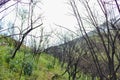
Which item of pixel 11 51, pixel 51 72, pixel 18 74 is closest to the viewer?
pixel 18 74

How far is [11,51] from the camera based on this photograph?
3262 cm

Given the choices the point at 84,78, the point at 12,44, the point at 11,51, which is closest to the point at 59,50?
the point at 84,78

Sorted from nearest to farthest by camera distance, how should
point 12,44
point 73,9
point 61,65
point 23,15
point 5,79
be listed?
point 73,9 < point 5,79 < point 23,15 < point 12,44 < point 61,65

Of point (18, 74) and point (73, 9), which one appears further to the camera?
point (18, 74)

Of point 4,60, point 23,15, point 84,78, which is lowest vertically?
point 84,78

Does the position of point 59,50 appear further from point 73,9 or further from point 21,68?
point 73,9

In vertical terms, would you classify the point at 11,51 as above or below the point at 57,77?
above

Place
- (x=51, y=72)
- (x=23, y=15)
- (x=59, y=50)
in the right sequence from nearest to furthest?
1. (x=23, y=15)
2. (x=51, y=72)
3. (x=59, y=50)

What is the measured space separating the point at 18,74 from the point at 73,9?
64.8ft

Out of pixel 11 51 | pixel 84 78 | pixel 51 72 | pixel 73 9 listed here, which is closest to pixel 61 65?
pixel 84 78

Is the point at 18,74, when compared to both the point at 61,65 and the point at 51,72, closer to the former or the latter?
the point at 51,72

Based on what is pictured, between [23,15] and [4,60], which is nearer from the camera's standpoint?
[4,60]

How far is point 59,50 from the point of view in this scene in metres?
58.8

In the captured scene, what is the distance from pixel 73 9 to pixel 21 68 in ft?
68.5
